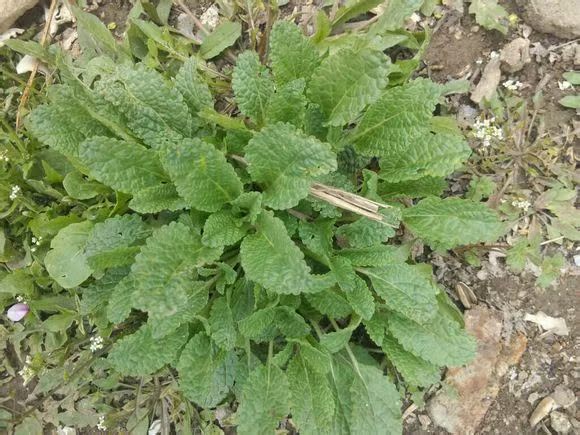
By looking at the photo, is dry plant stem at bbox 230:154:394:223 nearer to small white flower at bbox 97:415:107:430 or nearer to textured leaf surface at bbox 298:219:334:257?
textured leaf surface at bbox 298:219:334:257

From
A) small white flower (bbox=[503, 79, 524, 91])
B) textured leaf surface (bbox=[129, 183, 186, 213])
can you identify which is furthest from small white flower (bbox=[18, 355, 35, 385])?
small white flower (bbox=[503, 79, 524, 91])

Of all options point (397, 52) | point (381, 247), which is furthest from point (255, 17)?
point (381, 247)

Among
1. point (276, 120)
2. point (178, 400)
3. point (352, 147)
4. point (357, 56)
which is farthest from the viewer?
point (178, 400)

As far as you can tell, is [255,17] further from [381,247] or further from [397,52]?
[381,247]

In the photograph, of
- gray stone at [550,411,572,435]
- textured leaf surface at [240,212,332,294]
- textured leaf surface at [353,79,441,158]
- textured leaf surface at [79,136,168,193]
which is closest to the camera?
textured leaf surface at [240,212,332,294]

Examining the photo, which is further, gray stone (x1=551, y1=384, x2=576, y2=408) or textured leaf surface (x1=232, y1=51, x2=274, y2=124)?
gray stone (x1=551, y1=384, x2=576, y2=408)

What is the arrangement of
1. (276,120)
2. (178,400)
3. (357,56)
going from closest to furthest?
(357,56) < (276,120) < (178,400)

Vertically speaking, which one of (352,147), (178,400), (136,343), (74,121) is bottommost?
(178,400)
